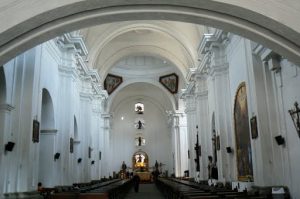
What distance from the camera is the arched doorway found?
39.8 feet

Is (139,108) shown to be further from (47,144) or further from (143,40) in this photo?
(47,144)

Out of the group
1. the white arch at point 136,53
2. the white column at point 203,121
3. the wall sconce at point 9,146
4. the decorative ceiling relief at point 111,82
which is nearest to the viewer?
the wall sconce at point 9,146

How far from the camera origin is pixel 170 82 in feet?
96.3

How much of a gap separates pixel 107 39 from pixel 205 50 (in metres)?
6.66

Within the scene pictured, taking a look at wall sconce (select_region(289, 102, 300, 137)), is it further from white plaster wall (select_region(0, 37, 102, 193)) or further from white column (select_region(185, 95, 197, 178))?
white column (select_region(185, 95, 197, 178))

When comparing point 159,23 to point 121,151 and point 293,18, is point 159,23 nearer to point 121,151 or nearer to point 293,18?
point 293,18

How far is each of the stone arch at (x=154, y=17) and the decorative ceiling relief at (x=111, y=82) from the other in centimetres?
2248

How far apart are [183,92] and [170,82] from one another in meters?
7.59

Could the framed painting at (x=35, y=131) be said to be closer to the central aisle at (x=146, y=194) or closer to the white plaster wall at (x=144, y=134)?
the central aisle at (x=146, y=194)

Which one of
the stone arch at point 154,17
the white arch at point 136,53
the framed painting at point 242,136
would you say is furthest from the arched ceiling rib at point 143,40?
the stone arch at point 154,17

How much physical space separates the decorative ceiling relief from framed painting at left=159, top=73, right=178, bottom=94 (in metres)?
3.50

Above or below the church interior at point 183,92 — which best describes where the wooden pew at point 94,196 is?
below

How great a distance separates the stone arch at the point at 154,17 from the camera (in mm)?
5410

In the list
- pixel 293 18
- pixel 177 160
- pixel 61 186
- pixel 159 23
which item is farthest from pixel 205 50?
pixel 177 160
